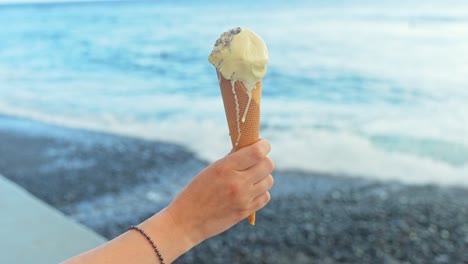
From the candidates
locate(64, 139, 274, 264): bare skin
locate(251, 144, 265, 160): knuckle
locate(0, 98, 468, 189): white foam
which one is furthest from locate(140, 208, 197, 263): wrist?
locate(0, 98, 468, 189): white foam

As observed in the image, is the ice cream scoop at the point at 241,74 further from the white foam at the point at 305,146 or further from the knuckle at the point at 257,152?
the white foam at the point at 305,146

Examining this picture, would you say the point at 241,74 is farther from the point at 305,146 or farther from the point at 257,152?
the point at 305,146

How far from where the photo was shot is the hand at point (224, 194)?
1.03m

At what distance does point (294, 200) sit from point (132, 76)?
8.29 meters

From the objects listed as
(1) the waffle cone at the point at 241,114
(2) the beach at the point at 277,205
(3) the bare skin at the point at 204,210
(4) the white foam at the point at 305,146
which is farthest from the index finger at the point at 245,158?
(4) the white foam at the point at 305,146

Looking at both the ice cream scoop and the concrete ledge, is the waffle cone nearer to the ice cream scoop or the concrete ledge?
the ice cream scoop

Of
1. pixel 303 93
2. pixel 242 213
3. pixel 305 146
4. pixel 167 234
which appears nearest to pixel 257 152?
pixel 242 213

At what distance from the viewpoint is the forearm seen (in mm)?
1033

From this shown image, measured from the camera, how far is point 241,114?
119cm

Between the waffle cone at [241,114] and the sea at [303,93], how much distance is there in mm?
4092

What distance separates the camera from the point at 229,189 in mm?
1030

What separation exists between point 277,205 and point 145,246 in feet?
10.9

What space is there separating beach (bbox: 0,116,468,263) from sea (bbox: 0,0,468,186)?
492 mm

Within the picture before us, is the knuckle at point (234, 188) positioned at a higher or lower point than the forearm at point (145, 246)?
higher
